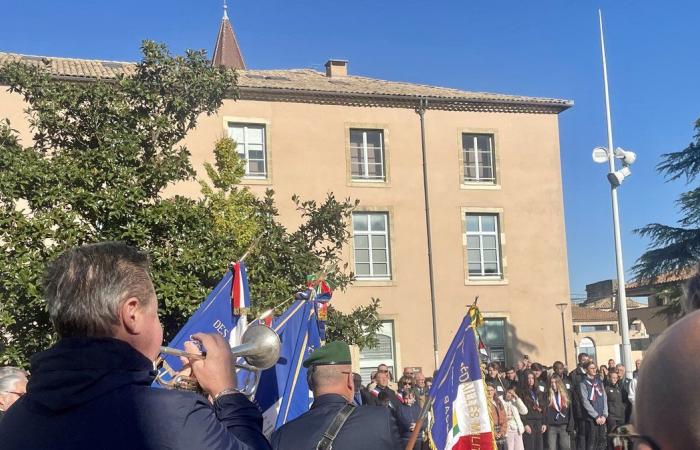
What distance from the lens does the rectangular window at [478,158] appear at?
30.3 meters

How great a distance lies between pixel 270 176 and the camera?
27922mm

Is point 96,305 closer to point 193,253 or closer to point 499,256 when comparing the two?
point 193,253

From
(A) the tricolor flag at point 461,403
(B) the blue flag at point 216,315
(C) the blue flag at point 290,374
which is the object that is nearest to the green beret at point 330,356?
(A) the tricolor flag at point 461,403

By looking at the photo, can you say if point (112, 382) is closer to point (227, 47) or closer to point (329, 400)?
point (329, 400)

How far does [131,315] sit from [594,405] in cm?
1515

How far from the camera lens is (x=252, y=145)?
2800cm

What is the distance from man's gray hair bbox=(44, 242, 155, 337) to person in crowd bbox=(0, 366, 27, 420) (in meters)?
3.43

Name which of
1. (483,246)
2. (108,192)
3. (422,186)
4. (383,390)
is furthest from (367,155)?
(108,192)

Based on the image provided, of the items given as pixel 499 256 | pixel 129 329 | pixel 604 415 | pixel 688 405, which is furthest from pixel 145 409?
pixel 499 256

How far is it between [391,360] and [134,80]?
17.8 meters

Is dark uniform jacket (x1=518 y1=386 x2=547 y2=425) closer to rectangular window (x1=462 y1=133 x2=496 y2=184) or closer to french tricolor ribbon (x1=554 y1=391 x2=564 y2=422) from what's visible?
french tricolor ribbon (x1=554 y1=391 x2=564 y2=422)

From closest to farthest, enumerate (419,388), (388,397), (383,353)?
(388,397) → (419,388) → (383,353)

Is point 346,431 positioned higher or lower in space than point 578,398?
higher

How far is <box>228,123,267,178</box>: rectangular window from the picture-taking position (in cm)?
2778
